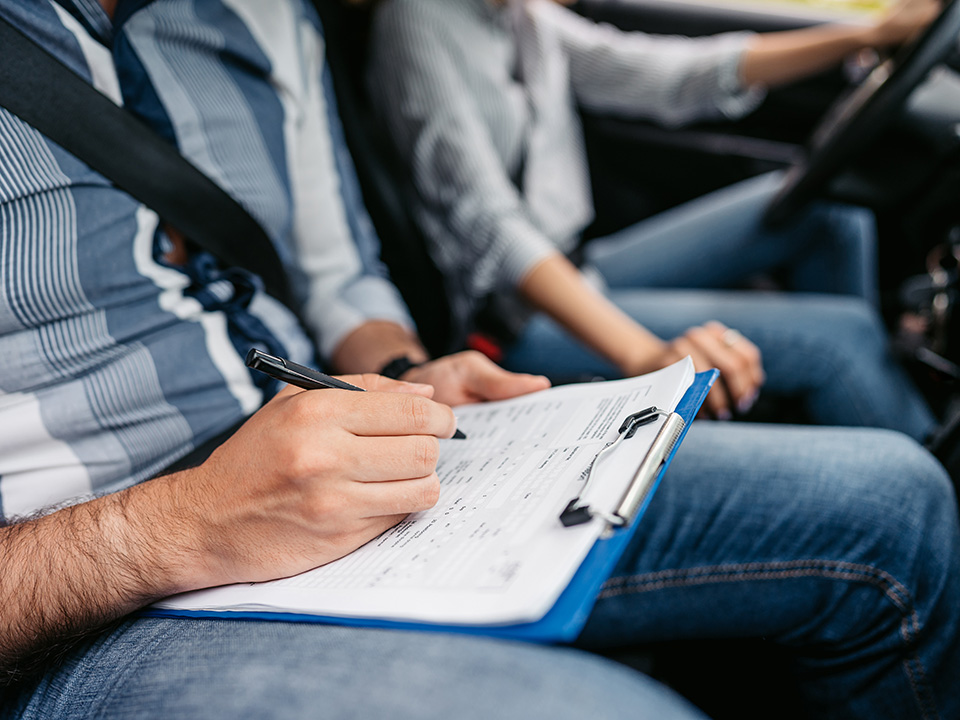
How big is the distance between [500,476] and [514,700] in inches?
6.6

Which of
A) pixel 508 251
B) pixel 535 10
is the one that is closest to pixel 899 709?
pixel 508 251

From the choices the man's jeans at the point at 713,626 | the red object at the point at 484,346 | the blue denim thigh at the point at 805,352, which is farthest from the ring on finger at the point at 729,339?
the red object at the point at 484,346

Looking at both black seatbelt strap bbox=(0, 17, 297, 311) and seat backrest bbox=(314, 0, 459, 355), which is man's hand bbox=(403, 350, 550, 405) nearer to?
black seatbelt strap bbox=(0, 17, 297, 311)

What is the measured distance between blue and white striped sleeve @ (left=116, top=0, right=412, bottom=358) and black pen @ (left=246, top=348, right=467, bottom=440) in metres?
0.36

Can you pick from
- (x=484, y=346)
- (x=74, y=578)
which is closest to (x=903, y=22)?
(x=484, y=346)

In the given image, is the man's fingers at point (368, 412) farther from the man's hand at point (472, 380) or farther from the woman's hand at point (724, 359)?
the woman's hand at point (724, 359)

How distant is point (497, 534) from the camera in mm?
399

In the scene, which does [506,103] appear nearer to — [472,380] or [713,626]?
[472,380]

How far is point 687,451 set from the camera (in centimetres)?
68

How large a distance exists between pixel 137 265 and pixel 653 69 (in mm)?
1081

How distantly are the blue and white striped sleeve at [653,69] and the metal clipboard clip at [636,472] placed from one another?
3.46 ft

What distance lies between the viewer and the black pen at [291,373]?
411mm

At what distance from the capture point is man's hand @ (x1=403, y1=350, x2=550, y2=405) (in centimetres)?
62

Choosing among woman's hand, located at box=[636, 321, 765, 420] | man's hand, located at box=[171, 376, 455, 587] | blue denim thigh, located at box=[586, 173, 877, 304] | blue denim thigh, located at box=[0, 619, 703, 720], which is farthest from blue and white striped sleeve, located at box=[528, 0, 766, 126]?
blue denim thigh, located at box=[0, 619, 703, 720]
